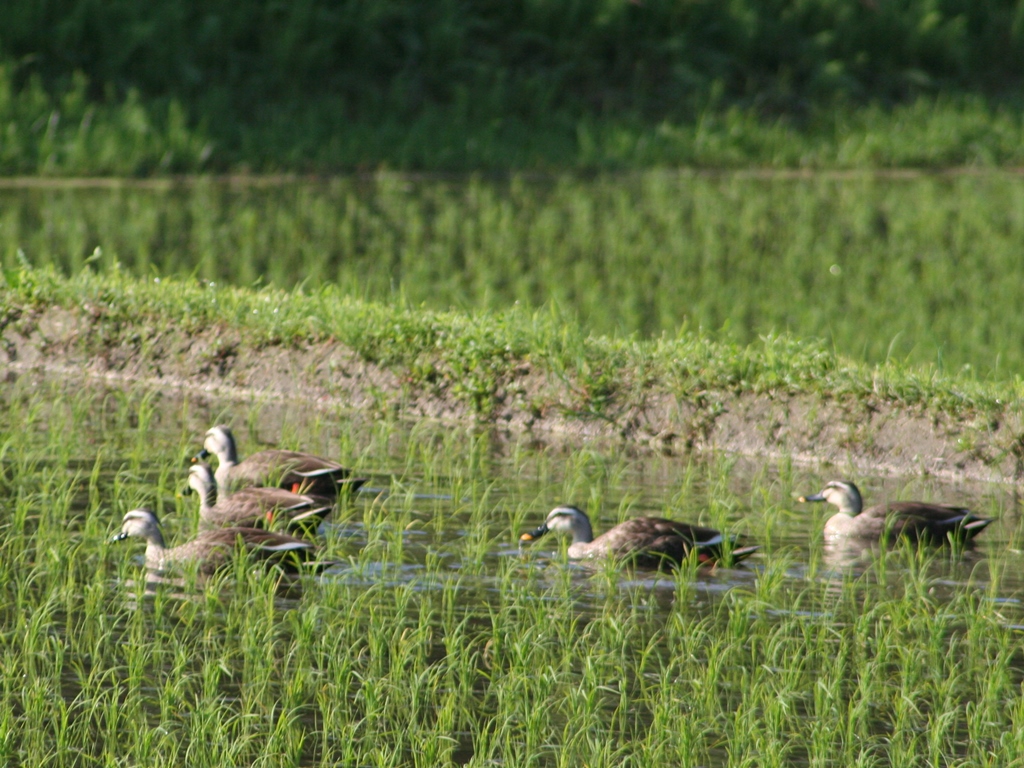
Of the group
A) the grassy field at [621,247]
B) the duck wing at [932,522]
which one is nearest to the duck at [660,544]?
the duck wing at [932,522]

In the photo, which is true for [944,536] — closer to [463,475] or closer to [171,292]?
[463,475]

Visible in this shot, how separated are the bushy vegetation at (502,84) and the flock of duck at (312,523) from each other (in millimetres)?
13769

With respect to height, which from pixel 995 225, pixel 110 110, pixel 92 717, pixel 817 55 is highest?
pixel 817 55

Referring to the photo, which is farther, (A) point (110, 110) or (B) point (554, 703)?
(A) point (110, 110)

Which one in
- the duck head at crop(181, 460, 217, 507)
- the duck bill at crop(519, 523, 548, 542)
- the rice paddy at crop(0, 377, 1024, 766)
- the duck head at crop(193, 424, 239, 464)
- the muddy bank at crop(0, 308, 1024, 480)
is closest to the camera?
the rice paddy at crop(0, 377, 1024, 766)

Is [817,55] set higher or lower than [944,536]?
higher

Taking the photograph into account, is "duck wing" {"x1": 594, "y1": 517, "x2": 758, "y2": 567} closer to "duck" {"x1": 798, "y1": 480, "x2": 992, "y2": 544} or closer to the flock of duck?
the flock of duck

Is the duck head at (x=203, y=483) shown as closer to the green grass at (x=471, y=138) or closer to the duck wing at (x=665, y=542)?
the duck wing at (x=665, y=542)

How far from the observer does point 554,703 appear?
625 cm

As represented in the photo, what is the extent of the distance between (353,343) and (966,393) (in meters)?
Result: 3.81

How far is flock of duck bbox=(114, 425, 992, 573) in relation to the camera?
7590 millimetres

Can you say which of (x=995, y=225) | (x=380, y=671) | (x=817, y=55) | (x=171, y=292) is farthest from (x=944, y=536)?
(x=817, y=55)

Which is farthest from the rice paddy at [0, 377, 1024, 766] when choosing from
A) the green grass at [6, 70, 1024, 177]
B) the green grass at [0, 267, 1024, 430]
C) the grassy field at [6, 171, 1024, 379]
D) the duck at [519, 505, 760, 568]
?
the green grass at [6, 70, 1024, 177]

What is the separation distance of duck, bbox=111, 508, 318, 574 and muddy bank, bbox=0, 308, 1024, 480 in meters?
3.29
